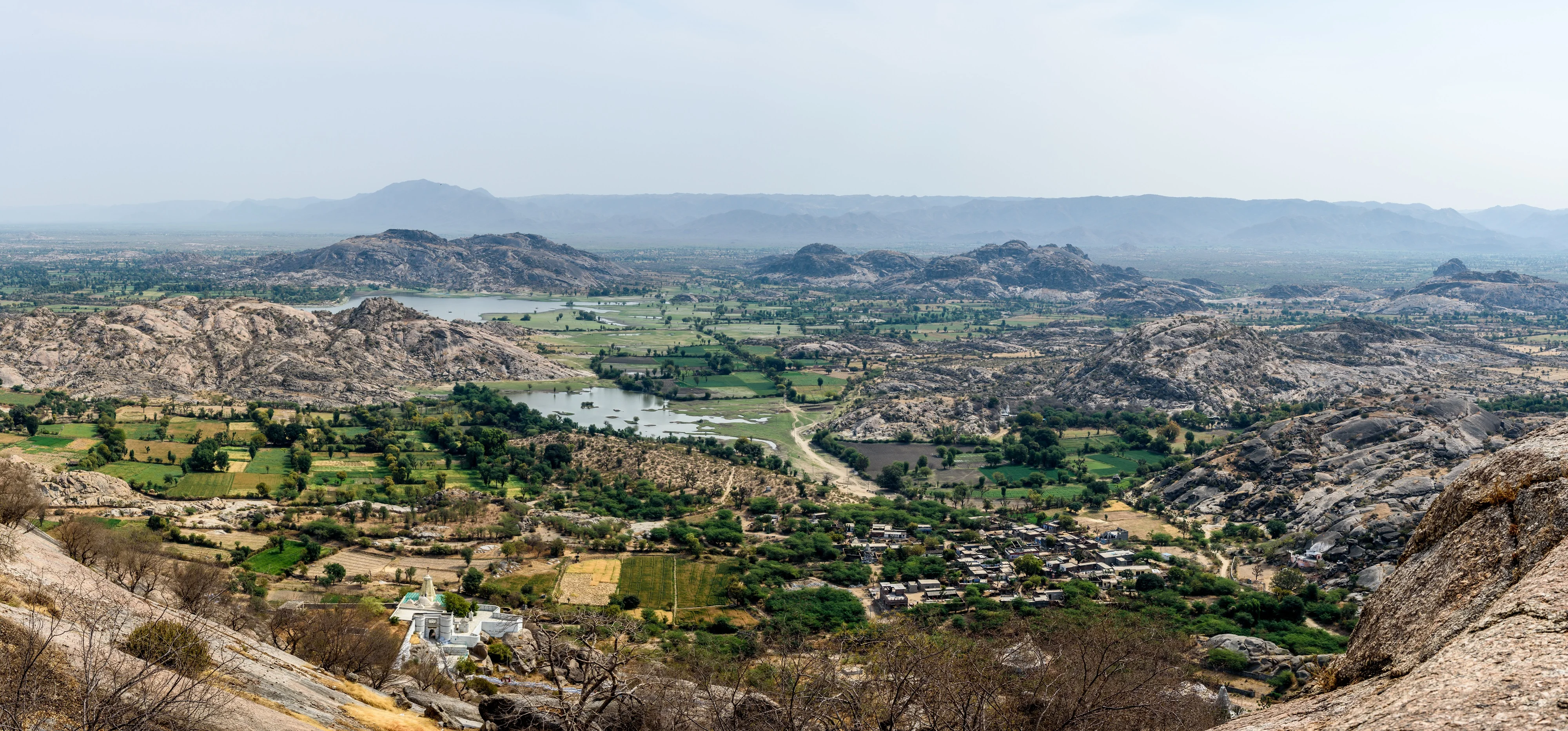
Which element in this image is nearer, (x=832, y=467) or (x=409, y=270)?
(x=832, y=467)

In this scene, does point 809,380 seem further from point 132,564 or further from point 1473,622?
point 1473,622

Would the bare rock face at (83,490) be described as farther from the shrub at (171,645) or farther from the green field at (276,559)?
the shrub at (171,645)

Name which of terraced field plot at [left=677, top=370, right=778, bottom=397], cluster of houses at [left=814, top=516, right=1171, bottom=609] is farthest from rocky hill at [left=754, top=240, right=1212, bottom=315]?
cluster of houses at [left=814, top=516, right=1171, bottom=609]

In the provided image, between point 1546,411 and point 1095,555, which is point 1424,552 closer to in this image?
point 1095,555

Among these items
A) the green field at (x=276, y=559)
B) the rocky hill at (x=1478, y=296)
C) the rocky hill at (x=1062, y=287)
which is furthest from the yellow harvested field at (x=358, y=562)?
the rocky hill at (x=1478, y=296)

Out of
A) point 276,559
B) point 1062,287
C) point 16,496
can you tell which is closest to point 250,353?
point 276,559

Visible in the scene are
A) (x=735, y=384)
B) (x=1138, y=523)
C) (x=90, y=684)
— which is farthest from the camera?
(x=735, y=384)
